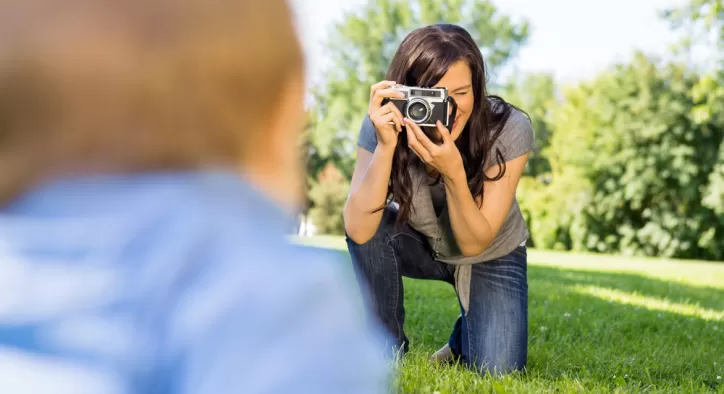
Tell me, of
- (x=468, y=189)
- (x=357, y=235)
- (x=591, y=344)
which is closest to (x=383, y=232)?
(x=357, y=235)

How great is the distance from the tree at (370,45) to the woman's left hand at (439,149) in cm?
2836

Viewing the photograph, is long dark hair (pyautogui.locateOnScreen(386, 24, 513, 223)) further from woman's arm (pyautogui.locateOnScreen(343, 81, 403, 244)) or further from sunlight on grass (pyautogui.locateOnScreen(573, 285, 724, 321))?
sunlight on grass (pyautogui.locateOnScreen(573, 285, 724, 321))

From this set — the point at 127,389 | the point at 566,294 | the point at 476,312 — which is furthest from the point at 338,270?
the point at 566,294

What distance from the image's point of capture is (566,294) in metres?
6.11

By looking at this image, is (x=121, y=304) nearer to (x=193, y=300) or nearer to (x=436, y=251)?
(x=193, y=300)

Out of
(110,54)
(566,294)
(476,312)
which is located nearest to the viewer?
(110,54)

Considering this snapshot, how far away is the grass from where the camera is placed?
250 cm

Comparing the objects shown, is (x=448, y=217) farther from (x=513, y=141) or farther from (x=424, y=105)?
(x=424, y=105)

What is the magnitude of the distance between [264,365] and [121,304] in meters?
0.14

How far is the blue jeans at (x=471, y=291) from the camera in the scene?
3045 millimetres

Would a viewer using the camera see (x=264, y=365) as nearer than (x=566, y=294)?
Yes

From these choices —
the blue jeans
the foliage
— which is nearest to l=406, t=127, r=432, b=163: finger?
the blue jeans

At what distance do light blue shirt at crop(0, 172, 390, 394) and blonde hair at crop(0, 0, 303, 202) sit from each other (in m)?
0.03

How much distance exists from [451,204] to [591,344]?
1.40m
